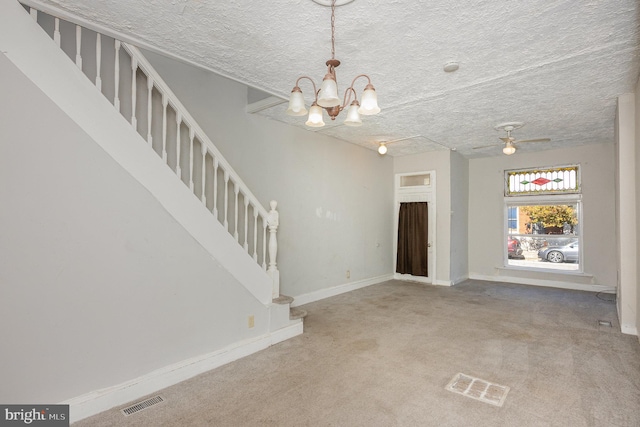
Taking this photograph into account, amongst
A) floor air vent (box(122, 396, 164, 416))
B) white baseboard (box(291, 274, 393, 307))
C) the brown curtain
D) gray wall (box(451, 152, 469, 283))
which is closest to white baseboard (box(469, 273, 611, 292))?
gray wall (box(451, 152, 469, 283))

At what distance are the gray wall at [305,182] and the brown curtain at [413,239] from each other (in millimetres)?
268

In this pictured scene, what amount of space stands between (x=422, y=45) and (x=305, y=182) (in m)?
2.78

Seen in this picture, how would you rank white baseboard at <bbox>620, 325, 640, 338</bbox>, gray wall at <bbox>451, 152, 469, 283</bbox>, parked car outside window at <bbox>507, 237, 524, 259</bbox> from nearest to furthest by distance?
white baseboard at <bbox>620, 325, 640, 338</bbox> < gray wall at <bbox>451, 152, 469, 283</bbox> < parked car outside window at <bbox>507, 237, 524, 259</bbox>

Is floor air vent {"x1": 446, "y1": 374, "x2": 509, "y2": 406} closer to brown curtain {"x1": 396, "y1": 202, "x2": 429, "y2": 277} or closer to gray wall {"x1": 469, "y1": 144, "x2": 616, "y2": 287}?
brown curtain {"x1": 396, "y1": 202, "x2": 429, "y2": 277}

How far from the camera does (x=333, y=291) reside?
217 inches

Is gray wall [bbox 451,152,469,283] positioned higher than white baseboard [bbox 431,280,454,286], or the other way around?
gray wall [bbox 451,152,469,283]

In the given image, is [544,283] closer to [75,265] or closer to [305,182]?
[305,182]

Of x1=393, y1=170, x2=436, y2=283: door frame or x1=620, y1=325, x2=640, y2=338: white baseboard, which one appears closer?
x1=620, y1=325, x2=640, y2=338: white baseboard

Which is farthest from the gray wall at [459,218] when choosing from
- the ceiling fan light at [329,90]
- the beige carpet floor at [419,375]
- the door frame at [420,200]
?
the ceiling fan light at [329,90]

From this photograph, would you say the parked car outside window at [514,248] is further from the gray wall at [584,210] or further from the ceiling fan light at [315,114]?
the ceiling fan light at [315,114]

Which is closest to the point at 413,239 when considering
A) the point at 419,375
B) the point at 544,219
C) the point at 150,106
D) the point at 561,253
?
the point at 544,219

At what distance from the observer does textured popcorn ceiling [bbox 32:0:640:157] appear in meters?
2.22

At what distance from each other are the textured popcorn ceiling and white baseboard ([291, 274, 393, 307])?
277 centimetres

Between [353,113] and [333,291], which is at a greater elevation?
[353,113]
